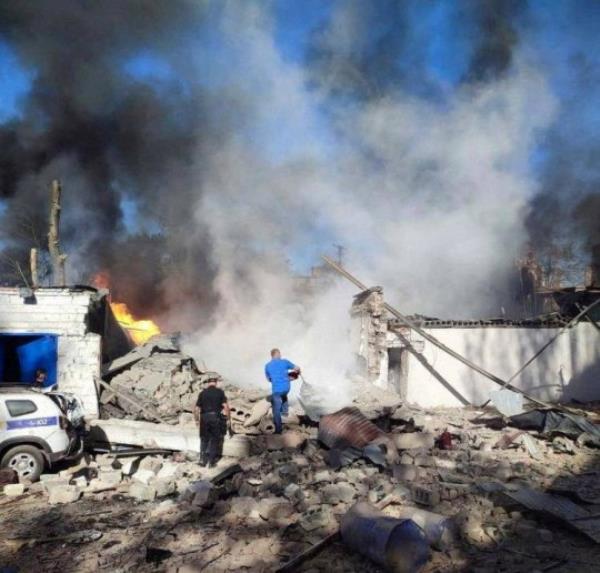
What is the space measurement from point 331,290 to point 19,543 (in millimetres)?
16366

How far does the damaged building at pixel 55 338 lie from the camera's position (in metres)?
11.3

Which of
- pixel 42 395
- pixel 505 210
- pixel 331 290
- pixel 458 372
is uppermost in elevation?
pixel 505 210

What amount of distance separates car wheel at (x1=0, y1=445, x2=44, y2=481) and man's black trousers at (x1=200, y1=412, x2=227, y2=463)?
2.48 meters

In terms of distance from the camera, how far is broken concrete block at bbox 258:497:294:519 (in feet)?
18.7

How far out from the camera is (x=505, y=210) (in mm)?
26656

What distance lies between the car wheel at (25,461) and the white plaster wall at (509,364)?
11.8 metres

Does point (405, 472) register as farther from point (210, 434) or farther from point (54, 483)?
point (54, 483)

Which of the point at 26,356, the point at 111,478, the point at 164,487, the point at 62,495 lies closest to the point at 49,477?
the point at 111,478

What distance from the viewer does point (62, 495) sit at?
6.52 metres

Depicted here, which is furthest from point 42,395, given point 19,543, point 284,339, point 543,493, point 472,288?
point 472,288

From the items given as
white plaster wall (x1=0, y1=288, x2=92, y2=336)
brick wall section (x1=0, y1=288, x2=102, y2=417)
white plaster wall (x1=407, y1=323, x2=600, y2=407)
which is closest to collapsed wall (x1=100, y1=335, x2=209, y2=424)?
brick wall section (x1=0, y1=288, x2=102, y2=417)

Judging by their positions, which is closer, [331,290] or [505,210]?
[331,290]

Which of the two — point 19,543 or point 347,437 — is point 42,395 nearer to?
point 19,543

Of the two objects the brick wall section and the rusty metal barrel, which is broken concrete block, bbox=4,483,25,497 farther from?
the rusty metal barrel
